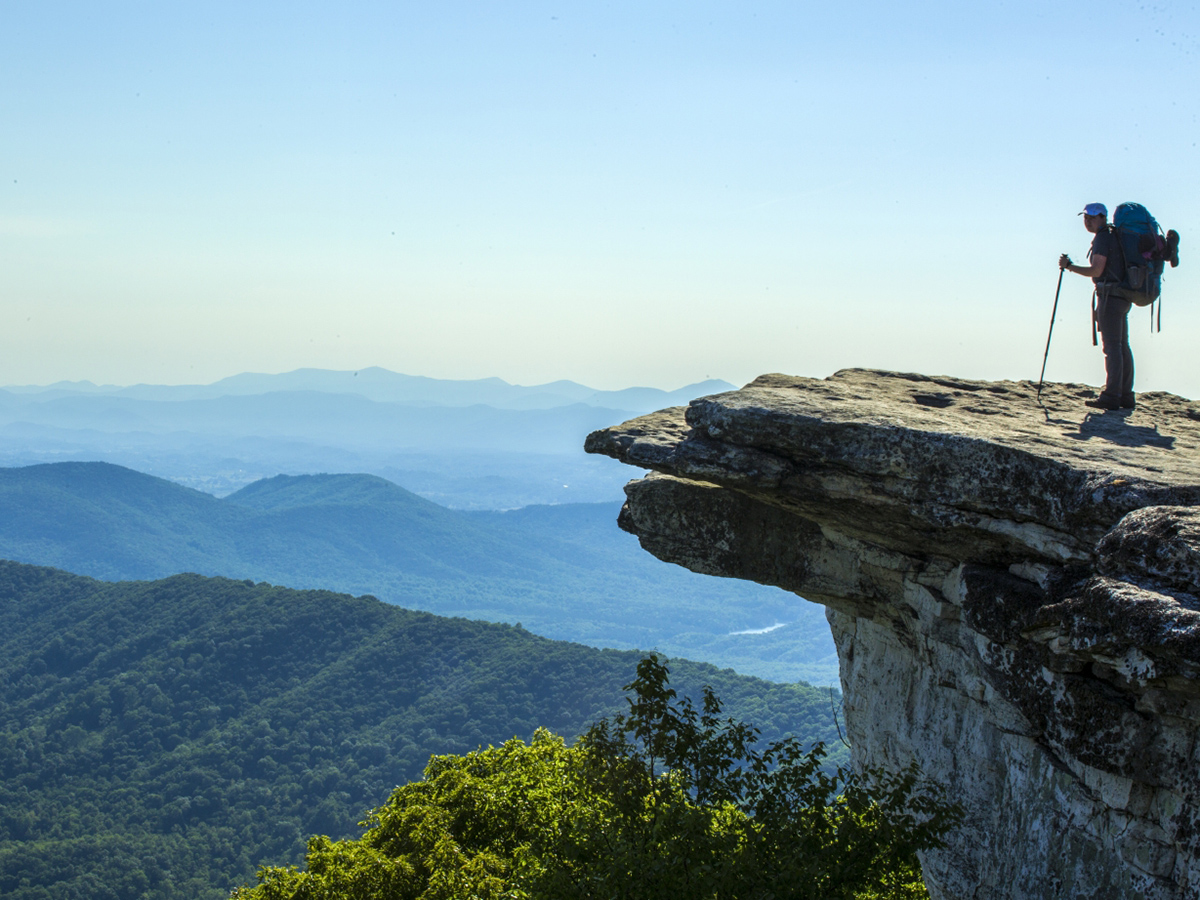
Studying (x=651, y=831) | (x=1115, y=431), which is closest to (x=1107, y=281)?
(x=1115, y=431)

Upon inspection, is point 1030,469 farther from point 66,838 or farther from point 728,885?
point 66,838

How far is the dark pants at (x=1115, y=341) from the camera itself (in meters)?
13.5

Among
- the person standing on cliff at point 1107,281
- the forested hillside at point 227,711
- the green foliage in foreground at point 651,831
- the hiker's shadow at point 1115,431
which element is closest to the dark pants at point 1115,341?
the person standing on cliff at point 1107,281

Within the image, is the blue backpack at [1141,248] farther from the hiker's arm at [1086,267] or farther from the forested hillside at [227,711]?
the forested hillside at [227,711]

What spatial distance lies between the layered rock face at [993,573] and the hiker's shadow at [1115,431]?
→ 0.06m

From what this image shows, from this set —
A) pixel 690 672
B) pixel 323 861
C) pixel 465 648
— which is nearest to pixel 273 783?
pixel 465 648

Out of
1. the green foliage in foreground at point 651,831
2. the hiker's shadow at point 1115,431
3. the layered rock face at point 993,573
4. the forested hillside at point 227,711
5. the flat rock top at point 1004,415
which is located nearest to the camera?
→ the layered rock face at point 993,573

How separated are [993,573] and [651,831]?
5269 mm

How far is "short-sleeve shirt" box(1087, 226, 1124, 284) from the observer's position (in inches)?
524

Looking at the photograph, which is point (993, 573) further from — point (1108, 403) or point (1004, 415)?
point (1108, 403)

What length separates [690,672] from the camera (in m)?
140

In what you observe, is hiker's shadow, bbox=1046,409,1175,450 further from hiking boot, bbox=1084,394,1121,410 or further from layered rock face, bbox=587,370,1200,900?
hiking boot, bbox=1084,394,1121,410

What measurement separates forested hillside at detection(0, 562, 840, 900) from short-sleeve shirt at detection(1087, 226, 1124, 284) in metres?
83.4

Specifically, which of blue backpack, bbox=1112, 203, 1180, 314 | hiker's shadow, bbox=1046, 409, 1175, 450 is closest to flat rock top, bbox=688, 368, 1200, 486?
hiker's shadow, bbox=1046, 409, 1175, 450
